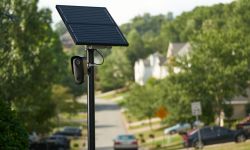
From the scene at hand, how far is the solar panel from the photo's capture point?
10.1 m

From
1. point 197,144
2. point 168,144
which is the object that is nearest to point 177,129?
point 168,144

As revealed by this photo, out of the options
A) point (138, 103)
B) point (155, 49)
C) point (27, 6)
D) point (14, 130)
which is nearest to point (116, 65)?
point (155, 49)

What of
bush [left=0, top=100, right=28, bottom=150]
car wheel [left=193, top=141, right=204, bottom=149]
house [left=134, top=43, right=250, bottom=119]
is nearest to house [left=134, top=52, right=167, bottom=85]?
house [left=134, top=43, right=250, bottom=119]

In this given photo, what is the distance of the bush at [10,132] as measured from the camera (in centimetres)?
1114

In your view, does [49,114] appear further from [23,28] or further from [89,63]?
[89,63]

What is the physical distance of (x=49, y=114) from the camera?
5175 cm

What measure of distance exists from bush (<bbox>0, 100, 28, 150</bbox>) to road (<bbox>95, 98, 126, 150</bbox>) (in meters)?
37.3

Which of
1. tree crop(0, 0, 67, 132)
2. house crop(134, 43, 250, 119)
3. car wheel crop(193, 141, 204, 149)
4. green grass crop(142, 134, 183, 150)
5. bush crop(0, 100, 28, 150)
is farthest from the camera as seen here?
house crop(134, 43, 250, 119)

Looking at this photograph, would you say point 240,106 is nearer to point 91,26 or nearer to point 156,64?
point 91,26

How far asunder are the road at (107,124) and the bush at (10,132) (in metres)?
37.3

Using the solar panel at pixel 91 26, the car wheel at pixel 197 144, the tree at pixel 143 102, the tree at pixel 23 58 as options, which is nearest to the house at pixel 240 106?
the tree at pixel 143 102

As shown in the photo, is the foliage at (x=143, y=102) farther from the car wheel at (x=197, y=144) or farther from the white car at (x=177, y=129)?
the car wheel at (x=197, y=144)

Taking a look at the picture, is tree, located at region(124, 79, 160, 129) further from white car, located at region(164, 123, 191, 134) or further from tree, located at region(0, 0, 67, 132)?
tree, located at region(0, 0, 67, 132)

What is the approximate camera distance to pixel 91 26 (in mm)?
10734
